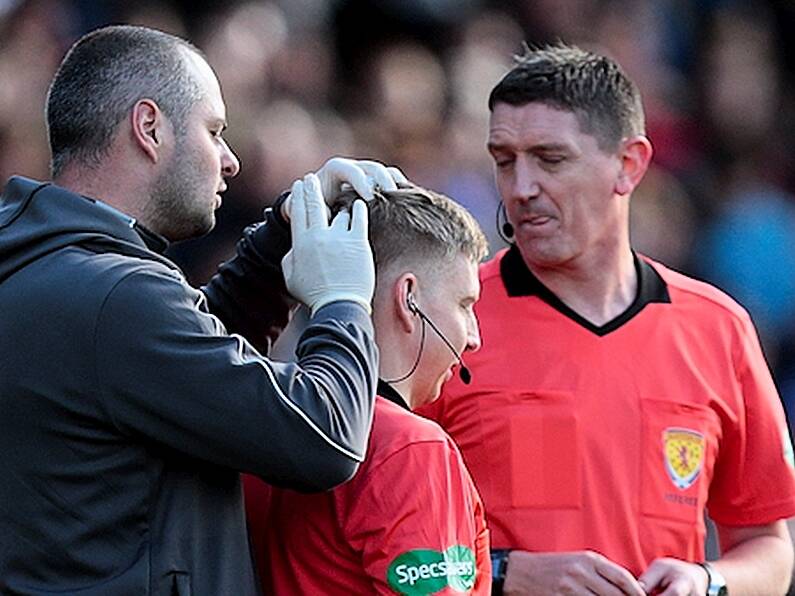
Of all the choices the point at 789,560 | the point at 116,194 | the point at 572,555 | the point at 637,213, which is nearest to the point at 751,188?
the point at 637,213

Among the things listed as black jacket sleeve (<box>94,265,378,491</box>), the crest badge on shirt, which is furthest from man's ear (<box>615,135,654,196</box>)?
black jacket sleeve (<box>94,265,378,491</box>)

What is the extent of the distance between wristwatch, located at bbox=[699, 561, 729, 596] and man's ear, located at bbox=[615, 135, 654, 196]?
3.18ft

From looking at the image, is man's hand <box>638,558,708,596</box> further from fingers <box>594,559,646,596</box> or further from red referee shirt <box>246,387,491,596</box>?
red referee shirt <box>246,387,491,596</box>

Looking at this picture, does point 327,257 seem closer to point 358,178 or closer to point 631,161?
point 358,178

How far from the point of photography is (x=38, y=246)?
3.03 meters

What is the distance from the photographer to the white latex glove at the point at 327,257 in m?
3.04

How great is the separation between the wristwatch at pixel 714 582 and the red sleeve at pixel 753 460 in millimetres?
275

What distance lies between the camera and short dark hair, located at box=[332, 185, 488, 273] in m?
3.19

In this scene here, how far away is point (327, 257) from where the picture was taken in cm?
305

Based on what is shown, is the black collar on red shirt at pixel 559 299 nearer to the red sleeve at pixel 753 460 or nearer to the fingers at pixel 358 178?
the red sleeve at pixel 753 460

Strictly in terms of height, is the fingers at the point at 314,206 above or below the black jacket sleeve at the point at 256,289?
above

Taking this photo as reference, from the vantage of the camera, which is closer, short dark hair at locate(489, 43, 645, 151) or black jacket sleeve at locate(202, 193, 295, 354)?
black jacket sleeve at locate(202, 193, 295, 354)

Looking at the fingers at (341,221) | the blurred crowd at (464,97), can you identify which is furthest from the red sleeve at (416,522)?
the blurred crowd at (464,97)

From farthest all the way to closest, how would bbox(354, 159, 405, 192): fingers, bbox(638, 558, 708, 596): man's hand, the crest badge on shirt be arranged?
the crest badge on shirt, bbox(638, 558, 708, 596): man's hand, bbox(354, 159, 405, 192): fingers
